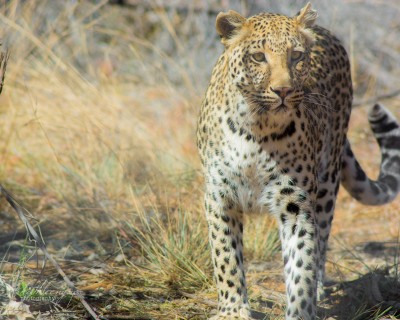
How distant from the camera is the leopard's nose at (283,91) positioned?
452 centimetres

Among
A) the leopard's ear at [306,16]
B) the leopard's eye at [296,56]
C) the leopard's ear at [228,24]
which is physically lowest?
the leopard's eye at [296,56]

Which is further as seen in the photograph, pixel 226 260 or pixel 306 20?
pixel 226 260

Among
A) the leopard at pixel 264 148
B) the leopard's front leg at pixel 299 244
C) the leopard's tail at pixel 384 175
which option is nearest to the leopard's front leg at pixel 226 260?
the leopard at pixel 264 148

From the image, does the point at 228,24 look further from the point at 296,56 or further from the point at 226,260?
the point at 226,260

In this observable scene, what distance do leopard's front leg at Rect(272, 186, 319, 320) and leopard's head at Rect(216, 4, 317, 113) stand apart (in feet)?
2.02

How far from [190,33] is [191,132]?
12.2 ft

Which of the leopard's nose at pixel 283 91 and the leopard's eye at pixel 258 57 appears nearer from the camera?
the leopard's nose at pixel 283 91

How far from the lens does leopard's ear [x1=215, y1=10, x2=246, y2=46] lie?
4992 mm

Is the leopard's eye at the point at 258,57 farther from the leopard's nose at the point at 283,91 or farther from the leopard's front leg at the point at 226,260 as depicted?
the leopard's front leg at the point at 226,260

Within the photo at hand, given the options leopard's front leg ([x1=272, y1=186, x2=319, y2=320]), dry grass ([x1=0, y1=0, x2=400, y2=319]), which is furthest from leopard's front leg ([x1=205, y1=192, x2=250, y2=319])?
leopard's front leg ([x1=272, y1=186, x2=319, y2=320])

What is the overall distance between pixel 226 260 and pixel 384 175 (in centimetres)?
216

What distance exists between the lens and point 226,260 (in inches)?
205

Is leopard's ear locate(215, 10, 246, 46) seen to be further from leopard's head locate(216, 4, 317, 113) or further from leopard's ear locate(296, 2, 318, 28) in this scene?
leopard's ear locate(296, 2, 318, 28)

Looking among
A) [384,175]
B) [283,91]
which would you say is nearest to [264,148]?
[283,91]
